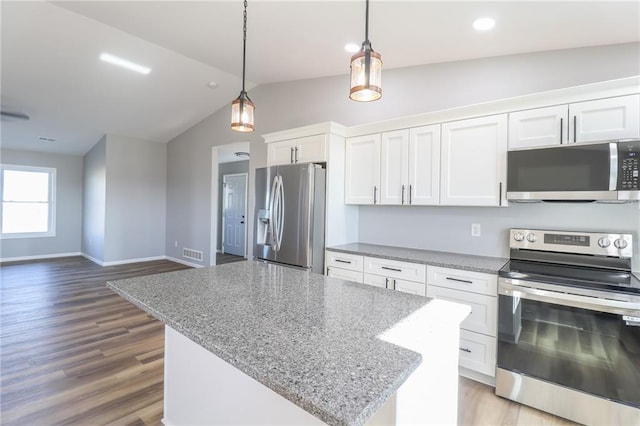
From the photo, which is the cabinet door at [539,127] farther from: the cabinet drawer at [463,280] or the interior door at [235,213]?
the interior door at [235,213]

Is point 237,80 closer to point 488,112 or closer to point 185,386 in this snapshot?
point 488,112

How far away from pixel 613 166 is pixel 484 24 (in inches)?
50.7

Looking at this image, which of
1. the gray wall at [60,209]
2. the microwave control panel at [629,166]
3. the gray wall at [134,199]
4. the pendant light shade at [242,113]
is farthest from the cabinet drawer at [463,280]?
the gray wall at [60,209]

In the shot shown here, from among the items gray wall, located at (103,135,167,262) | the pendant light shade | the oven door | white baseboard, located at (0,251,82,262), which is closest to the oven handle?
the oven door

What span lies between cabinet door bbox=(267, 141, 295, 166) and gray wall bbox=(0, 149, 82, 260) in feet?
20.4

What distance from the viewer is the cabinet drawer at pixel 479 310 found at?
2.21 meters

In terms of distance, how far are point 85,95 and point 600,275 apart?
633cm

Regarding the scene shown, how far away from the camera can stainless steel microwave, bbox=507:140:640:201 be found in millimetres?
1887

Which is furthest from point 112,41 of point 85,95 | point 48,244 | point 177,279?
point 48,244

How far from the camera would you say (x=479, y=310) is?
7.43 ft

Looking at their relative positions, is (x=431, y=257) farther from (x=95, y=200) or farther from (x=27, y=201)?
(x=27, y=201)

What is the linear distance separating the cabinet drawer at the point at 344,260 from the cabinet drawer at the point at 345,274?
0.10 feet

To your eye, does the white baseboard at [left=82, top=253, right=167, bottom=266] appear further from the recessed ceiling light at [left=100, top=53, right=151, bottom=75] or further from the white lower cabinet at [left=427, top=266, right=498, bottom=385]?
the white lower cabinet at [left=427, top=266, right=498, bottom=385]

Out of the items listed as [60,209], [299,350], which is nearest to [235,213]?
[60,209]
